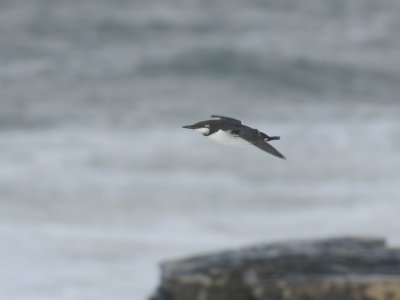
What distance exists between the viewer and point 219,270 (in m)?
6.52

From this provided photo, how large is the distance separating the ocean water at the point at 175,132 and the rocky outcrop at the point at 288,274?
7607 mm

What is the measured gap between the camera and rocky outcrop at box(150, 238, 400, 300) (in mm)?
6320

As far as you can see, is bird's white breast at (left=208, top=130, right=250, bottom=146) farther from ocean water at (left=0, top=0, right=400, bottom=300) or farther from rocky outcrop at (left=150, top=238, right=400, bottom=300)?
ocean water at (left=0, top=0, right=400, bottom=300)

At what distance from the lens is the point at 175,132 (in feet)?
74.8

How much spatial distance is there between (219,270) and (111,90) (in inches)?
743

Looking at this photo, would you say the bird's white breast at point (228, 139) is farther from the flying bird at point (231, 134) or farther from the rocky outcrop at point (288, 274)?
the rocky outcrop at point (288, 274)

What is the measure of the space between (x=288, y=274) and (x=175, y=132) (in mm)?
16421

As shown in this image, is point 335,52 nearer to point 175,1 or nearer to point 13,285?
point 175,1

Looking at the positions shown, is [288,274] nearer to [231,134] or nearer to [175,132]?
[231,134]

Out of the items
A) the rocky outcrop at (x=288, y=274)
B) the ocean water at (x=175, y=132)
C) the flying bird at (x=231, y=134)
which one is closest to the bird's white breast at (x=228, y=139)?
the flying bird at (x=231, y=134)

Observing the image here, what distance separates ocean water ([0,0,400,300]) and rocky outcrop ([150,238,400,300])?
25.0ft

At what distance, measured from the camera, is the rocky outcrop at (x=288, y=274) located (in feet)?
20.7

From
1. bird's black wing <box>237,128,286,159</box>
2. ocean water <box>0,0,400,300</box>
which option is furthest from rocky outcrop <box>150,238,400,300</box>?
ocean water <box>0,0,400,300</box>

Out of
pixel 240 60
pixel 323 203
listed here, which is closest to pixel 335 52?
pixel 240 60
